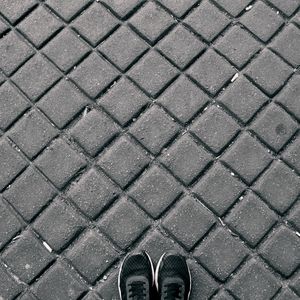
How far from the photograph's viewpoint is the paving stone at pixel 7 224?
310 centimetres

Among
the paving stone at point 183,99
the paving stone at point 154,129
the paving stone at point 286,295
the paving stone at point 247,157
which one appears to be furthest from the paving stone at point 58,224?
the paving stone at point 286,295

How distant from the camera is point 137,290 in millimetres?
2980

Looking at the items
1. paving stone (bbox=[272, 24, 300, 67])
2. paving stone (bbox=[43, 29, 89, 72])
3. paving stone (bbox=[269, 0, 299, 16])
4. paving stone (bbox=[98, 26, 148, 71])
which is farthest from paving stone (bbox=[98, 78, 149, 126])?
paving stone (bbox=[269, 0, 299, 16])

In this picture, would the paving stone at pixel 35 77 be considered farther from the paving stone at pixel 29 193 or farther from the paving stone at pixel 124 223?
the paving stone at pixel 124 223

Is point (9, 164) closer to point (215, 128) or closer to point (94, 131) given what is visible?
point (94, 131)

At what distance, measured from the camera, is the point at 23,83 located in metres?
3.37

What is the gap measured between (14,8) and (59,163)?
1208 millimetres

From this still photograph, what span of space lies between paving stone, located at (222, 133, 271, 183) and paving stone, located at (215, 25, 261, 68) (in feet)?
1.82

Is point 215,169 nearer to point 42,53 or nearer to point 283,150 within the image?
point 283,150

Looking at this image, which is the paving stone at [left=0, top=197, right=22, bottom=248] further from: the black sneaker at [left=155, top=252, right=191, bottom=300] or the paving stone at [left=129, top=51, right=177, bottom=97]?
the paving stone at [left=129, top=51, right=177, bottom=97]

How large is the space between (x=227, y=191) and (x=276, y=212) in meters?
0.33

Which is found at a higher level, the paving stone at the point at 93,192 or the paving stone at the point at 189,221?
the paving stone at the point at 189,221

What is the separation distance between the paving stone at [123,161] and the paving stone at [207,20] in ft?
3.10

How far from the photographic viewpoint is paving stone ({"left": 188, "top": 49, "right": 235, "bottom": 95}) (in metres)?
3.35
